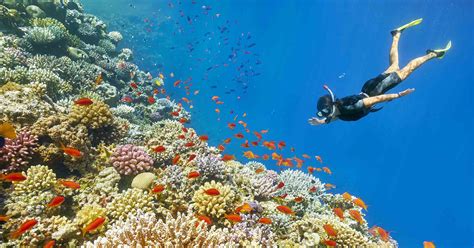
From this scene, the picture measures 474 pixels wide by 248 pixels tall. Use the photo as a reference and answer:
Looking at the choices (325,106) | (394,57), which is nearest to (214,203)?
(325,106)

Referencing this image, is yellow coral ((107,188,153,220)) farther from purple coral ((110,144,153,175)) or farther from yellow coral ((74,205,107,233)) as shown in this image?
purple coral ((110,144,153,175))

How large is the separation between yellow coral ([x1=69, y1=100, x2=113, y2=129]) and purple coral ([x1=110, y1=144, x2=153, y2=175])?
3.64 feet

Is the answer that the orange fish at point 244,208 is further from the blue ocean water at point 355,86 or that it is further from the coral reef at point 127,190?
the blue ocean water at point 355,86

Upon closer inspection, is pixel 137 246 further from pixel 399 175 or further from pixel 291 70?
pixel 291 70

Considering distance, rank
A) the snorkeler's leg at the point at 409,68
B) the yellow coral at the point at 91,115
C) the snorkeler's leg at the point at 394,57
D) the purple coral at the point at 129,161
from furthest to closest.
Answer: the snorkeler's leg at the point at 394,57, the snorkeler's leg at the point at 409,68, the yellow coral at the point at 91,115, the purple coral at the point at 129,161

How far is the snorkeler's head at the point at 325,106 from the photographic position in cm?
582

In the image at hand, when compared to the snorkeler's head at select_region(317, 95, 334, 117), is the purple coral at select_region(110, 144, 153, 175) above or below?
below

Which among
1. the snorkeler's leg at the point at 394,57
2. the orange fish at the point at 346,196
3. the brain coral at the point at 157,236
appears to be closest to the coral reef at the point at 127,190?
the brain coral at the point at 157,236

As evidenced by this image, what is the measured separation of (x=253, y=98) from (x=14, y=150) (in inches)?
5248

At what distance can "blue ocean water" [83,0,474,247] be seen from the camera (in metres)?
66.8

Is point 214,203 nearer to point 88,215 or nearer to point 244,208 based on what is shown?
point 244,208

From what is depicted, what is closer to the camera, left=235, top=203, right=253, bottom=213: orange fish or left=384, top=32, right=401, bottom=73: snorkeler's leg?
left=235, top=203, right=253, bottom=213: orange fish

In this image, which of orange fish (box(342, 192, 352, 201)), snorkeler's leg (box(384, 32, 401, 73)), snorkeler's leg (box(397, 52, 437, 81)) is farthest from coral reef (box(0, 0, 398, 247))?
snorkeler's leg (box(384, 32, 401, 73))

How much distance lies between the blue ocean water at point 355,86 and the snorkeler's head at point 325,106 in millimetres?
37757
